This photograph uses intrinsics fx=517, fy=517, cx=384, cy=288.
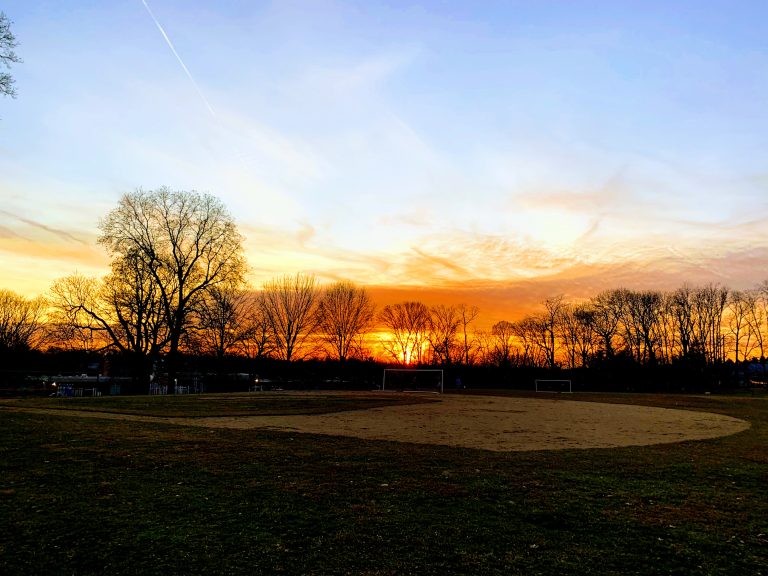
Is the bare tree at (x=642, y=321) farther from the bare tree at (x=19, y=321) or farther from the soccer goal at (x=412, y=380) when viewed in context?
the bare tree at (x=19, y=321)

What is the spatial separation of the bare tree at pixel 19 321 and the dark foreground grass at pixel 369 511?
78.2m

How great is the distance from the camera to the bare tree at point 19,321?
74625 millimetres

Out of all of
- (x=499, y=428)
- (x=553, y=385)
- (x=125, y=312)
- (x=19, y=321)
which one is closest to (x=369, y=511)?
(x=499, y=428)

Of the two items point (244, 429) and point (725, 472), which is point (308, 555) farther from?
point (244, 429)

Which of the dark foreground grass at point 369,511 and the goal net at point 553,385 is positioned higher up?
the dark foreground grass at point 369,511

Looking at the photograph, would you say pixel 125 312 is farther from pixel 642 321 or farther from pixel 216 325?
pixel 642 321

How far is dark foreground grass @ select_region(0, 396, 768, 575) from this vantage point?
4.68 metres

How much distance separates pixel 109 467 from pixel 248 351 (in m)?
58.6

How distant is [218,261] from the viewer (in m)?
44.4

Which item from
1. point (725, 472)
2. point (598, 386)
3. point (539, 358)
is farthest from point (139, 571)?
point (539, 358)

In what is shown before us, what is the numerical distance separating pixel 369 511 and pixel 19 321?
90130mm

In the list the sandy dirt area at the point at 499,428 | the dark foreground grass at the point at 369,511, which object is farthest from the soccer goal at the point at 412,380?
the dark foreground grass at the point at 369,511

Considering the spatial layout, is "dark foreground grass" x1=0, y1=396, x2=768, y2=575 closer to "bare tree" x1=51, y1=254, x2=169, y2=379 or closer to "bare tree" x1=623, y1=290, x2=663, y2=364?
"bare tree" x1=51, y1=254, x2=169, y2=379

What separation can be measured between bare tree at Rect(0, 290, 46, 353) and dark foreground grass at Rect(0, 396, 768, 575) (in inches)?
3078
